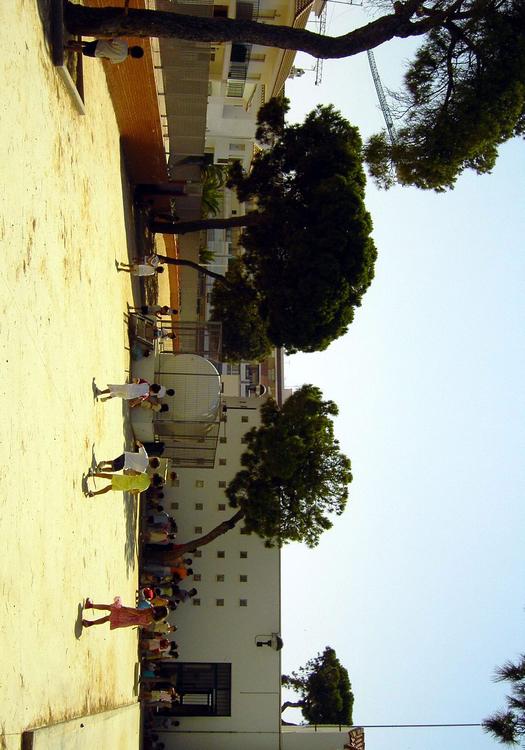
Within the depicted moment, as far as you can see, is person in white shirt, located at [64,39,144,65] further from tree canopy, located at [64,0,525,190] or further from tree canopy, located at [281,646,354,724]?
tree canopy, located at [281,646,354,724]

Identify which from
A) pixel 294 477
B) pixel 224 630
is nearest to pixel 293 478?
pixel 294 477

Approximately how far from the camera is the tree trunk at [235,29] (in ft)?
41.8

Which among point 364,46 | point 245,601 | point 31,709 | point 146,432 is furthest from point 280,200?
point 31,709

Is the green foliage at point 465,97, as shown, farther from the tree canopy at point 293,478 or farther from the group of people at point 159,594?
the group of people at point 159,594

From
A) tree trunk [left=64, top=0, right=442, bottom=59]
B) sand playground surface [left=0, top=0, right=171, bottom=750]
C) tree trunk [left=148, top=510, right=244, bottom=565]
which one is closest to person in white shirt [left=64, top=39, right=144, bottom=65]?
tree trunk [left=64, top=0, right=442, bottom=59]

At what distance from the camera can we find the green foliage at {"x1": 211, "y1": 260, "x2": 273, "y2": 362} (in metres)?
28.0

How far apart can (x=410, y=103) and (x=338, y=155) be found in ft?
15.9

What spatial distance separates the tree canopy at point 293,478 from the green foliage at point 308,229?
14.2ft

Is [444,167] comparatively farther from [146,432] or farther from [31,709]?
[31,709]

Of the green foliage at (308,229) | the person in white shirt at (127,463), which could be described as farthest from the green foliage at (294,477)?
the person in white shirt at (127,463)

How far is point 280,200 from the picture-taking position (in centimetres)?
2502

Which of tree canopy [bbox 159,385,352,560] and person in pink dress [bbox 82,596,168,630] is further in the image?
tree canopy [bbox 159,385,352,560]

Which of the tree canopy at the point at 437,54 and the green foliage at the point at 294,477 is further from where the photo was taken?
the green foliage at the point at 294,477

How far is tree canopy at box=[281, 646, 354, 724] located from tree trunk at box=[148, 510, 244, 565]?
22250 millimetres
